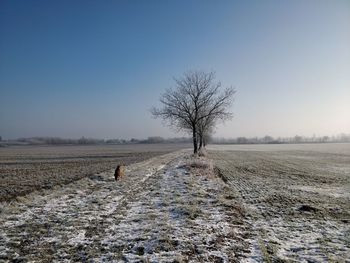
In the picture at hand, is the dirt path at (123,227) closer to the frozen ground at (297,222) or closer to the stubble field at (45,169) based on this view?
the frozen ground at (297,222)

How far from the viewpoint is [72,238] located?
27.3 ft

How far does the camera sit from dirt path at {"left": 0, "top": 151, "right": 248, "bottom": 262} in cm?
725

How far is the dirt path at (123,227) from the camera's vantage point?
725 centimetres

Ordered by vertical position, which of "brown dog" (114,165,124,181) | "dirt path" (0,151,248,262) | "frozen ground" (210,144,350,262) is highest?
"brown dog" (114,165,124,181)

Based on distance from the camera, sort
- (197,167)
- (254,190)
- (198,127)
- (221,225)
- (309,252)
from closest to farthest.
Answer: (309,252) < (221,225) < (254,190) < (197,167) < (198,127)

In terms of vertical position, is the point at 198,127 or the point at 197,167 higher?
the point at 198,127

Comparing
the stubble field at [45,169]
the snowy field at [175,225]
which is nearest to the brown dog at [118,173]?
the stubble field at [45,169]

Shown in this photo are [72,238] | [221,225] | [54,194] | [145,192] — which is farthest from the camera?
[145,192]

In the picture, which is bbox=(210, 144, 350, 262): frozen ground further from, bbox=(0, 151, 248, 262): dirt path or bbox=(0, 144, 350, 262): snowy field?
bbox=(0, 151, 248, 262): dirt path

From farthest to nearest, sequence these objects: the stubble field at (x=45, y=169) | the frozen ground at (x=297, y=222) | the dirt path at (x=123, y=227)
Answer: the stubble field at (x=45, y=169) < the frozen ground at (x=297, y=222) < the dirt path at (x=123, y=227)

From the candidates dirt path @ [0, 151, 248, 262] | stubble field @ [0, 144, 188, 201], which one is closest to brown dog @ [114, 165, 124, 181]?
stubble field @ [0, 144, 188, 201]

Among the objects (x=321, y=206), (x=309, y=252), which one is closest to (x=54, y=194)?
(x=309, y=252)

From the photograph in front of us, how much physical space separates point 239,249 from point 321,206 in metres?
7.61

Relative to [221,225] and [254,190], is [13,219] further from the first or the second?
[254,190]
